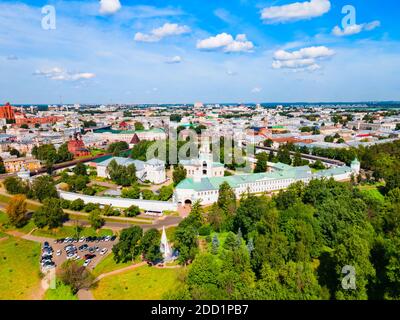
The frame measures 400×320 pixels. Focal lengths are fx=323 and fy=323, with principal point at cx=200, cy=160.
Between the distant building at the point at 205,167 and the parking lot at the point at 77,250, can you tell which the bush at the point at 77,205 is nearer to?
the parking lot at the point at 77,250

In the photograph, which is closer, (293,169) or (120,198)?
(120,198)

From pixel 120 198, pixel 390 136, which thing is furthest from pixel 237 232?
pixel 390 136

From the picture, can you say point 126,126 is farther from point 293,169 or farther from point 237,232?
point 237,232

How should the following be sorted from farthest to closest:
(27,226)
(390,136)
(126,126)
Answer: (126,126), (390,136), (27,226)

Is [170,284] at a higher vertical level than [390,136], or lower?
lower

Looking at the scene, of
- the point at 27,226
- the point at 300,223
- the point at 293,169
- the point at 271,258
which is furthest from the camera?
the point at 293,169

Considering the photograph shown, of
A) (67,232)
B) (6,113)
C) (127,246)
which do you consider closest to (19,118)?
(6,113)
